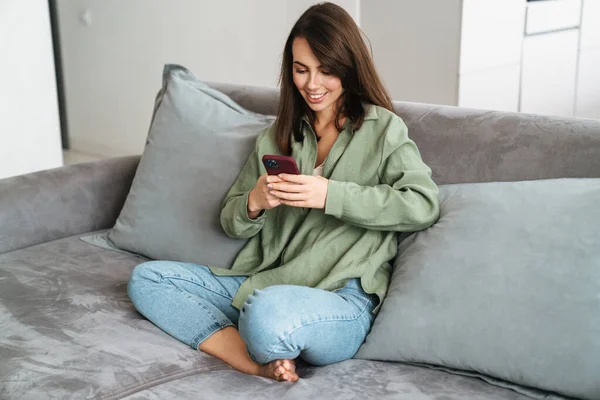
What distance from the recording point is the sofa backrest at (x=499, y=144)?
1.55 m

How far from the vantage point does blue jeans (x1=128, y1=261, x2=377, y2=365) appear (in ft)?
4.61

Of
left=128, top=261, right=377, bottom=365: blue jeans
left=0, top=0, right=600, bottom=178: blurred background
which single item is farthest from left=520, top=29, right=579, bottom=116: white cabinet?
left=128, top=261, right=377, bottom=365: blue jeans

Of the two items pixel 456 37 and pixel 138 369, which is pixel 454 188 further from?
pixel 456 37

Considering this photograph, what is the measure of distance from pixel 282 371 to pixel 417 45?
2.14m

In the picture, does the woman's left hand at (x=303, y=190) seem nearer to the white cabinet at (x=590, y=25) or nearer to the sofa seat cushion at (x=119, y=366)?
the sofa seat cushion at (x=119, y=366)

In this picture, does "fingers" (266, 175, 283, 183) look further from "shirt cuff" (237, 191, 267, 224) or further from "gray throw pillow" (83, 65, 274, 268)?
"gray throw pillow" (83, 65, 274, 268)

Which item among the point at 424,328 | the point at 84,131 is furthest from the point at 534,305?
the point at 84,131

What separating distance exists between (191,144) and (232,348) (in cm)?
67

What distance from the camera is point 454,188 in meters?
1.64

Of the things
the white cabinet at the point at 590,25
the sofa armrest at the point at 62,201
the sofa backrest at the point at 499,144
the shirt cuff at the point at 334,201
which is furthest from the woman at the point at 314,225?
the white cabinet at the point at 590,25

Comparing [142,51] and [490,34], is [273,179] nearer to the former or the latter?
[490,34]

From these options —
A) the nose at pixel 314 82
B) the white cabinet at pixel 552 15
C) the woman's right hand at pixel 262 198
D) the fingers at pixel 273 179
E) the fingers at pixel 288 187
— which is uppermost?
the white cabinet at pixel 552 15

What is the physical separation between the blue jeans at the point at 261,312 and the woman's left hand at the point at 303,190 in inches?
7.4

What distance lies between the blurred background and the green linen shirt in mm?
1592
